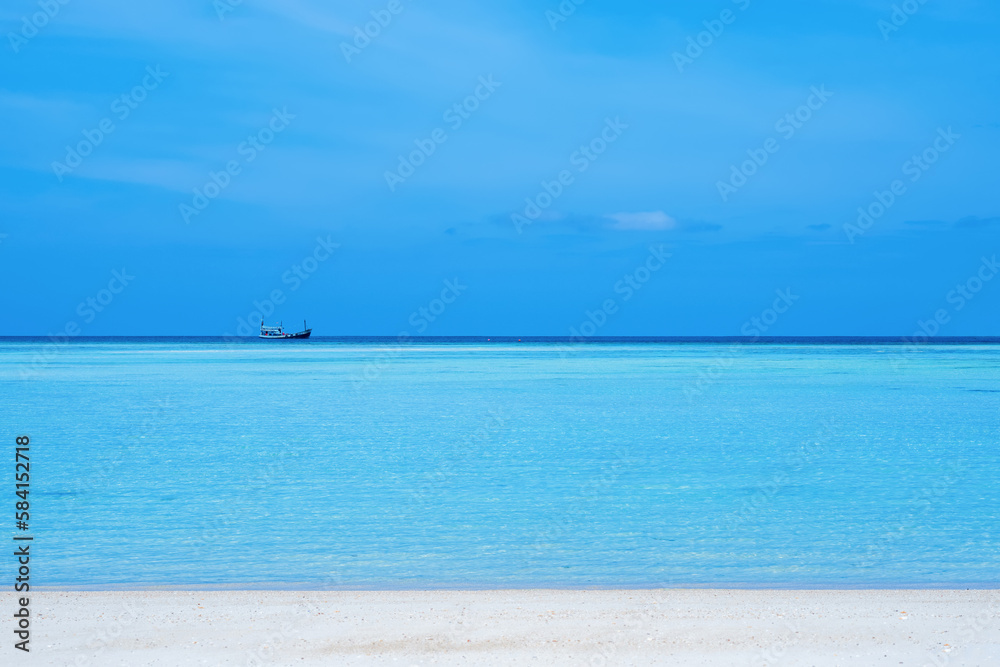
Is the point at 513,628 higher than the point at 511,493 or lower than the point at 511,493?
lower

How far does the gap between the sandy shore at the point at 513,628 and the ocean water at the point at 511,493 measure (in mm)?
1358

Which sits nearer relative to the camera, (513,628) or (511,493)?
(513,628)

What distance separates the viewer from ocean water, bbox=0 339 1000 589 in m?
11.0

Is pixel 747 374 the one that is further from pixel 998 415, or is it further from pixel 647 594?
pixel 647 594

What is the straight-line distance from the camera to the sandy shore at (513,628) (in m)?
6.86

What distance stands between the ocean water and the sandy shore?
136cm

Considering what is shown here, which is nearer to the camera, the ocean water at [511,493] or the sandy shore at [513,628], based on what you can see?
the sandy shore at [513,628]

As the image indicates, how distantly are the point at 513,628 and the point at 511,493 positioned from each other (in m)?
9.24

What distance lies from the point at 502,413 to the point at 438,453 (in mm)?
10748

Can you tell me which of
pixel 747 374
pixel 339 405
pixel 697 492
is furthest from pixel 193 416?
pixel 747 374

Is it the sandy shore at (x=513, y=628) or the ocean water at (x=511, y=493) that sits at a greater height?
the ocean water at (x=511, y=493)

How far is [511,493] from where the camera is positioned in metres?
16.8

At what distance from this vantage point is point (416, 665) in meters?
6.69

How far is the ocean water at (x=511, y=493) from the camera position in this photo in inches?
432
